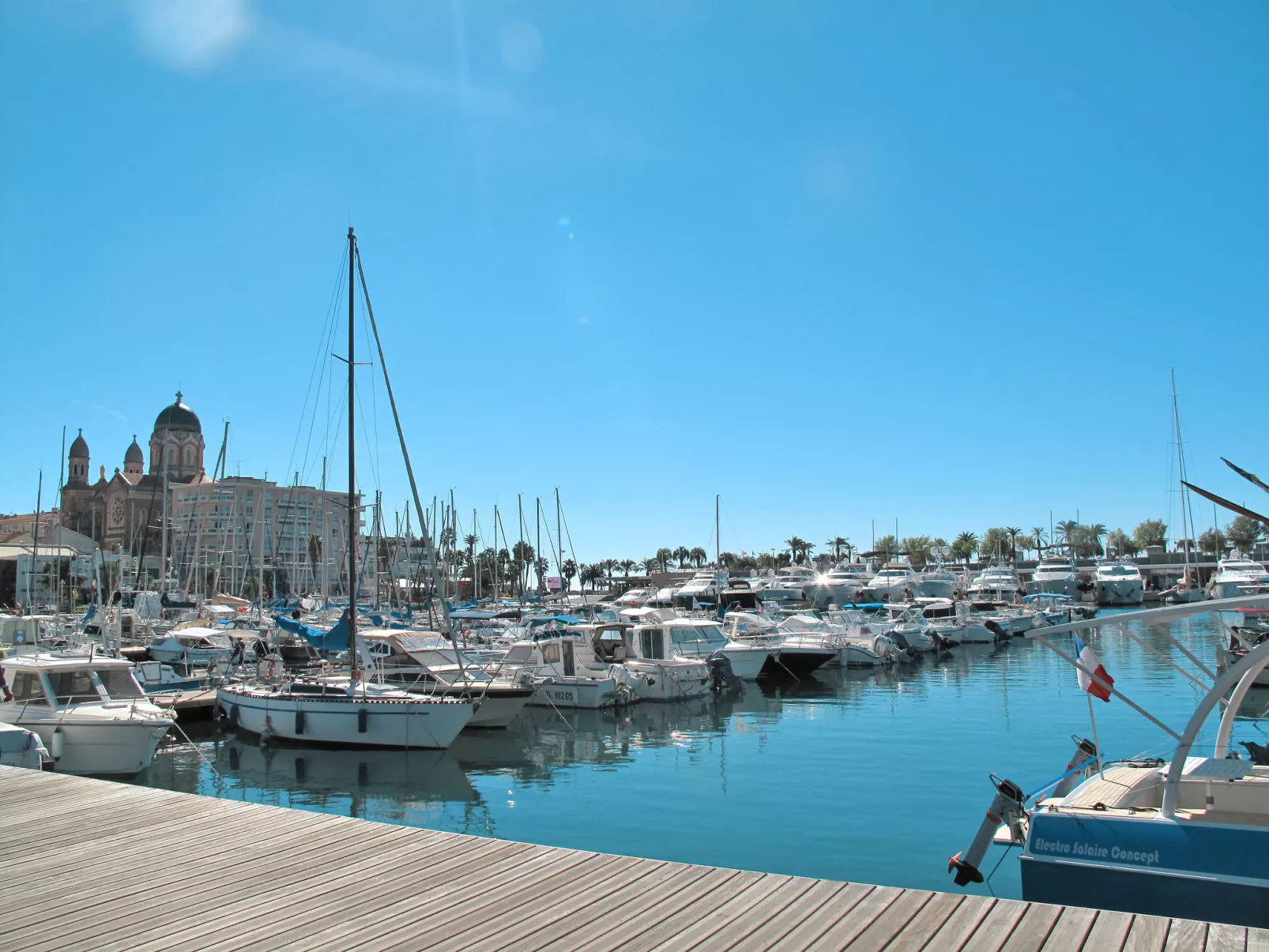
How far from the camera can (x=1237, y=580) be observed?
258 feet

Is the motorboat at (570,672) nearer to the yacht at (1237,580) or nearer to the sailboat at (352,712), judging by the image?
the sailboat at (352,712)

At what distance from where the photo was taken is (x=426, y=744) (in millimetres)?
23875

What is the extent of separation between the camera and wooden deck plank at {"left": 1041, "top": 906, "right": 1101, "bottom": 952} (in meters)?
5.82

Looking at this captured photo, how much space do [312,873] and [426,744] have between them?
1650 centimetres

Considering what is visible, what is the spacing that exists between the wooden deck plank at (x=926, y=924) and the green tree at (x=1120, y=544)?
549ft

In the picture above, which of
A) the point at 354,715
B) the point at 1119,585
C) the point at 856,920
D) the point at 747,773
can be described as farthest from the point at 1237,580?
the point at 856,920

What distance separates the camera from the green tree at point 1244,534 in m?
137

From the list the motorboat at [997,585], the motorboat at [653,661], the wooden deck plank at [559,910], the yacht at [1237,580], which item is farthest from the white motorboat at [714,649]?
the yacht at [1237,580]

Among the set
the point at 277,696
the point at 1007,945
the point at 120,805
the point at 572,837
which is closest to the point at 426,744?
the point at 277,696

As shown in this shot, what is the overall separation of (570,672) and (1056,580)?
75.5 metres

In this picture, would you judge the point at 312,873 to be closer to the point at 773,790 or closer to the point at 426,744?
the point at 773,790

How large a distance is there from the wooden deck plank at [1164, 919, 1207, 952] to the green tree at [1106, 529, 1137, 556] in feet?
549

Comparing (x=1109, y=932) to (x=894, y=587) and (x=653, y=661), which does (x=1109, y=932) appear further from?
(x=894, y=587)

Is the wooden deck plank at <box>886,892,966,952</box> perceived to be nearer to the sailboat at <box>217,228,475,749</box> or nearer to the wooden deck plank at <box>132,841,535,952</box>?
the wooden deck plank at <box>132,841,535,952</box>
